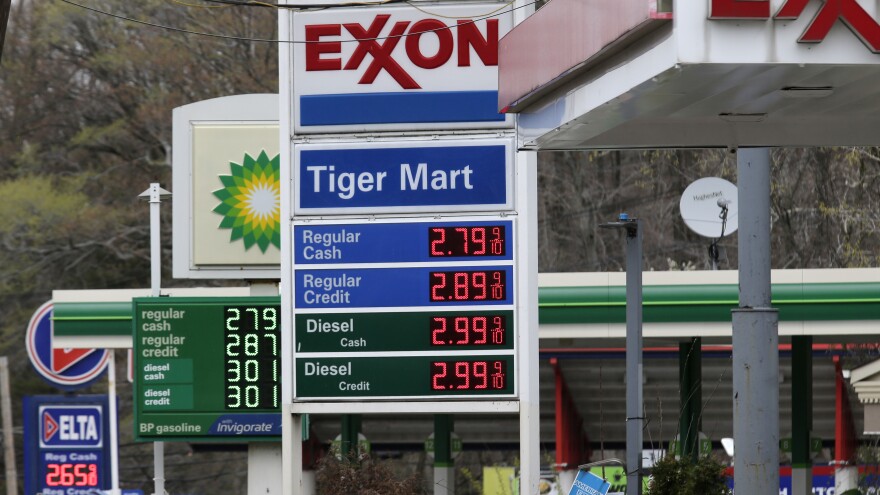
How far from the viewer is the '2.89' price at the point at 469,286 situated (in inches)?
565

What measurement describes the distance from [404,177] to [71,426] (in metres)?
12.2

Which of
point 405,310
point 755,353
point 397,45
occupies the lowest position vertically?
point 755,353

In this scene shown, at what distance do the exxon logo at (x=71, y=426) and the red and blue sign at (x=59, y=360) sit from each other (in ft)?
4.83

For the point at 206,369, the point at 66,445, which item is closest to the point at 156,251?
the point at 206,369

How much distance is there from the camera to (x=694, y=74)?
25.8ft

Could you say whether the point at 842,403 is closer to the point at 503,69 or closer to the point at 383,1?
the point at 383,1

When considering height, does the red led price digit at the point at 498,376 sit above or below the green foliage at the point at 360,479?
above

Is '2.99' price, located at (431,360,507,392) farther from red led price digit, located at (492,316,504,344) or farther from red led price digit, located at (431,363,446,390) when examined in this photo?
red led price digit, located at (492,316,504,344)

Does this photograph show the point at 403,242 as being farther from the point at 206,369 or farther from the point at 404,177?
the point at 206,369

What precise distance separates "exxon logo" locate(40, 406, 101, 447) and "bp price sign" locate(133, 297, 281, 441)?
8.43m

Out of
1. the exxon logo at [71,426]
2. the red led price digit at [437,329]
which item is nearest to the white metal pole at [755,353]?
the red led price digit at [437,329]

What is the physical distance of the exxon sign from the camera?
14680 mm

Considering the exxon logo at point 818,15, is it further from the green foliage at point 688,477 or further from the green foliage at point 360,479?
the green foliage at point 360,479

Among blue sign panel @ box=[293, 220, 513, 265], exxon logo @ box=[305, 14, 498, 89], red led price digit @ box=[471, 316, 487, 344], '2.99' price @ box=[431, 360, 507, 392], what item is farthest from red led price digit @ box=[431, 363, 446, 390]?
exxon logo @ box=[305, 14, 498, 89]
